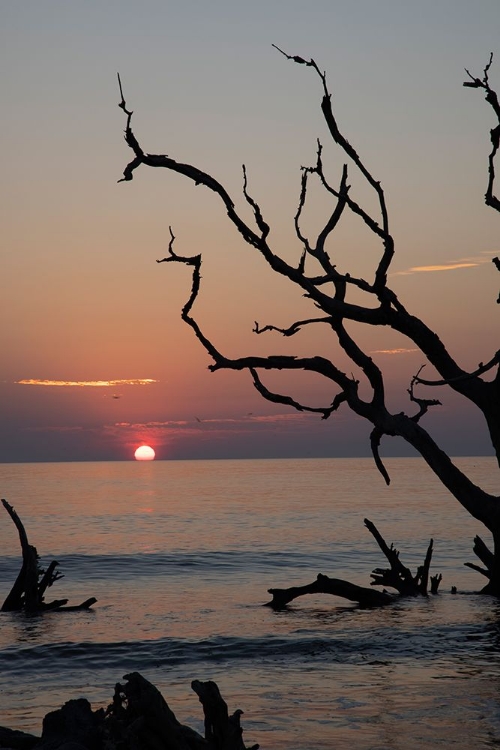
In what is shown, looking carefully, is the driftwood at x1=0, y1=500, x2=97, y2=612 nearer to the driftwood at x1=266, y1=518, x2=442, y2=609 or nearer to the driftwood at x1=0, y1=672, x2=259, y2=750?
the driftwood at x1=266, y1=518, x2=442, y2=609

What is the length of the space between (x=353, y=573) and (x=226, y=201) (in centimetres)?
2650

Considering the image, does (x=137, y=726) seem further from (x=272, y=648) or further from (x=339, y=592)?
(x=339, y=592)

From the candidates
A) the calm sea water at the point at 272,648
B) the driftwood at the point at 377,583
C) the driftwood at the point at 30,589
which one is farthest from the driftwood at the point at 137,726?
the driftwood at the point at 30,589

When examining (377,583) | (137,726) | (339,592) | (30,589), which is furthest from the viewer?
(30,589)

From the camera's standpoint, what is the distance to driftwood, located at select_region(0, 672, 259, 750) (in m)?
8.09

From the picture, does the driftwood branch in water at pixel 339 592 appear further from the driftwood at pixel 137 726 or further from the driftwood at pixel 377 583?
the driftwood at pixel 137 726

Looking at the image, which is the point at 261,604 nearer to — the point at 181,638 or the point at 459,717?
the point at 181,638

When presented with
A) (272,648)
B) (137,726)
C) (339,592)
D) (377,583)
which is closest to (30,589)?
(272,648)

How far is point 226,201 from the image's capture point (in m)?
13.4

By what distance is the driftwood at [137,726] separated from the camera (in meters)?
8.09

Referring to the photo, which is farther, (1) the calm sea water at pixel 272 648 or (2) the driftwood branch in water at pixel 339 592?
(2) the driftwood branch in water at pixel 339 592

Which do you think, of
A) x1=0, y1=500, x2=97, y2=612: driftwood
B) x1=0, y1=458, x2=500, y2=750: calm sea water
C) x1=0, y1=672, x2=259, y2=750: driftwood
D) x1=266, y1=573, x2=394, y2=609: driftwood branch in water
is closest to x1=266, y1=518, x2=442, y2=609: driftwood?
x1=266, y1=573, x2=394, y2=609: driftwood branch in water

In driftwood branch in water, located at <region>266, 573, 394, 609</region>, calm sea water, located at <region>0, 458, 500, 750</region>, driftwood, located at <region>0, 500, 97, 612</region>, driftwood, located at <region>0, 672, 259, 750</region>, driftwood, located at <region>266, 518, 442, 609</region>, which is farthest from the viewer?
driftwood, located at <region>0, 500, 97, 612</region>

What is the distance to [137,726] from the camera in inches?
315
